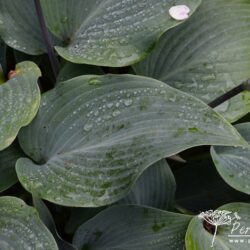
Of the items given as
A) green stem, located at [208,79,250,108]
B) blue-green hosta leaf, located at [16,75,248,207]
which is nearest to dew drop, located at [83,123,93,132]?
blue-green hosta leaf, located at [16,75,248,207]

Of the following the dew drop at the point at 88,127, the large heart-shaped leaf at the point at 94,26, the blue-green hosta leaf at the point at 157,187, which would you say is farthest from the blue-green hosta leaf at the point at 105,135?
the blue-green hosta leaf at the point at 157,187

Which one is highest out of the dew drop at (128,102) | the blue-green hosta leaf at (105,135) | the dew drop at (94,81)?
the dew drop at (94,81)

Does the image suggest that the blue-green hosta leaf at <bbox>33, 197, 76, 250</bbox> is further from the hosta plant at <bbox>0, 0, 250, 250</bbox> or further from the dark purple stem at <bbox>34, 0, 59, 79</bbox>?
the dark purple stem at <bbox>34, 0, 59, 79</bbox>

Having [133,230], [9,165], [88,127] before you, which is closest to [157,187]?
[133,230]

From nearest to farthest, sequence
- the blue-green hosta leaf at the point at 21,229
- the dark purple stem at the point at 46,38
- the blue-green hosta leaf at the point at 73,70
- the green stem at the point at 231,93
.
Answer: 1. the blue-green hosta leaf at the point at 21,229
2. the green stem at the point at 231,93
3. the dark purple stem at the point at 46,38
4. the blue-green hosta leaf at the point at 73,70

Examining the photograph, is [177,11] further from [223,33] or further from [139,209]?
[139,209]

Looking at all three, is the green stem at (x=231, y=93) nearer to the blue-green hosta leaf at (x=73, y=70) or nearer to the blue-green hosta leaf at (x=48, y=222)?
the blue-green hosta leaf at (x=73, y=70)

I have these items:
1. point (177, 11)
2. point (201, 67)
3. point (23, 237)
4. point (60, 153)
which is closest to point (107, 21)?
point (177, 11)
